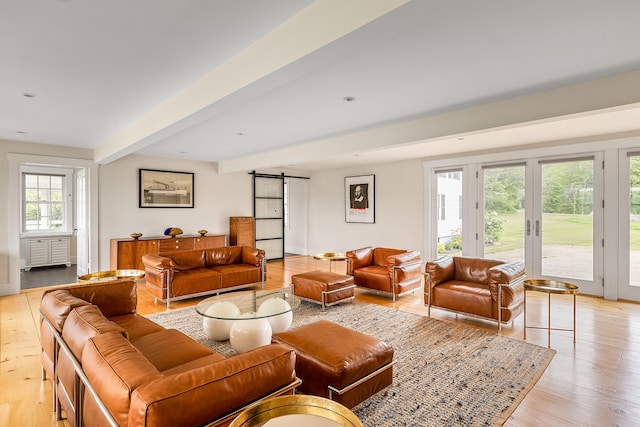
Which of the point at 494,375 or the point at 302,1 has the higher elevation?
the point at 302,1

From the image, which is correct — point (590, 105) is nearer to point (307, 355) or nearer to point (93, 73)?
point (307, 355)

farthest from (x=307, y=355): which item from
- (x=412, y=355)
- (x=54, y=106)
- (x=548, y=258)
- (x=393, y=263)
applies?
(x=548, y=258)

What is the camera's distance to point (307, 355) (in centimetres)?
232

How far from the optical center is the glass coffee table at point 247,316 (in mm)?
2975

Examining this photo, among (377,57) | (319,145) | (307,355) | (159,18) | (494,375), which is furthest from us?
(319,145)

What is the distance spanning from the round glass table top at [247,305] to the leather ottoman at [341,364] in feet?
2.00

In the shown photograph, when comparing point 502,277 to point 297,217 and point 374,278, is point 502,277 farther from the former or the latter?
point 297,217

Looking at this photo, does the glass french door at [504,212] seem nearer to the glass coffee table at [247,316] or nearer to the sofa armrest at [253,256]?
the sofa armrest at [253,256]

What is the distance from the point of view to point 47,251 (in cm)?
750

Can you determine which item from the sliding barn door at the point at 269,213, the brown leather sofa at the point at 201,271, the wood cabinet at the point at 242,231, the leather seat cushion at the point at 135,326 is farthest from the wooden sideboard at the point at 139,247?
the leather seat cushion at the point at 135,326

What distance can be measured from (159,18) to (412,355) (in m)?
3.28

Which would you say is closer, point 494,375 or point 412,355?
point 494,375

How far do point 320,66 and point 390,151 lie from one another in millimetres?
4384

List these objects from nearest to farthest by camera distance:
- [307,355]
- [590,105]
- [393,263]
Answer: [307,355] < [590,105] < [393,263]
